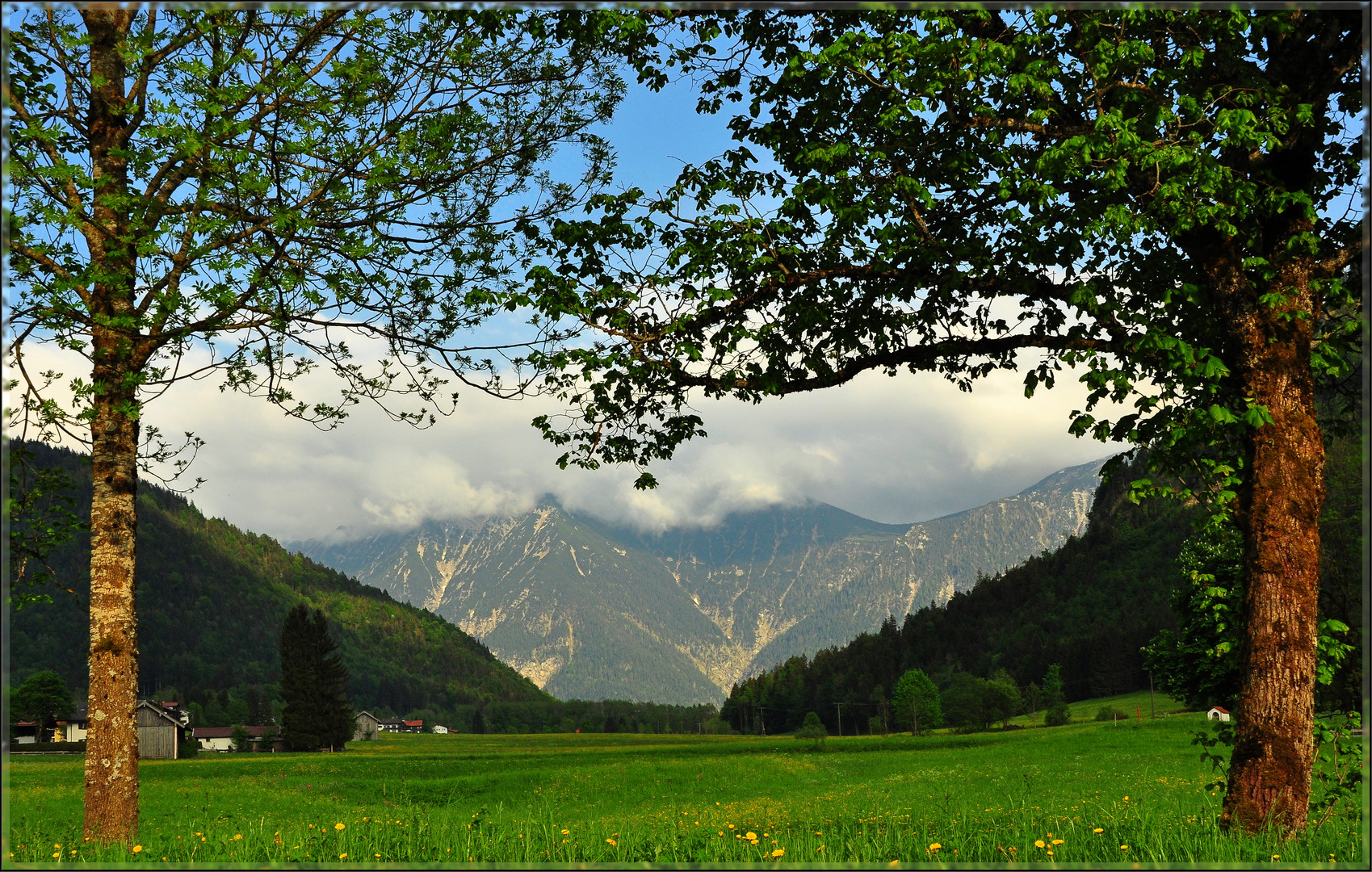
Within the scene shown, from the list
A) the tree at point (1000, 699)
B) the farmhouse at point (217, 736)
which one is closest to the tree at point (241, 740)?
the farmhouse at point (217, 736)

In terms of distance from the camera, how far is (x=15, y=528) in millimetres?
13102

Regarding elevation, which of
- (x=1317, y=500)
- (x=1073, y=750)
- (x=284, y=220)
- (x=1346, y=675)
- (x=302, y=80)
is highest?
(x=302, y=80)

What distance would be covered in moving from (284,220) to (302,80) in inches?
97.3

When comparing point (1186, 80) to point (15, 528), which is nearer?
point (1186, 80)

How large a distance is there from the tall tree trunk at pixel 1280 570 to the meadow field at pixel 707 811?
2.11ft

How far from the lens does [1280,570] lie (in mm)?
10969

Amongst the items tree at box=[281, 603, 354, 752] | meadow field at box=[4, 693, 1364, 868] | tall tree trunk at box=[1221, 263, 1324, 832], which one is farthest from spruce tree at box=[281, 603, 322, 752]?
tall tree trunk at box=[1221, 263, 1324, 832]

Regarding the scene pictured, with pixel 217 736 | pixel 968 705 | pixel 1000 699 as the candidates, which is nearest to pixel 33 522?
pixel 968 705

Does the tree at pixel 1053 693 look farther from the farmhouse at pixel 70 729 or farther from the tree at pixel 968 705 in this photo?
the farmhouse at pixel 70 729

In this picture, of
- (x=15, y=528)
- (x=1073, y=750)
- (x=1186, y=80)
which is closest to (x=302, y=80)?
(x=15, y=528)

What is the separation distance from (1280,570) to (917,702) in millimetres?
145537

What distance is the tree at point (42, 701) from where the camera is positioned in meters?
119

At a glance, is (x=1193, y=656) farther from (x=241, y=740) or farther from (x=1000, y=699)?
(x=241, y=740)

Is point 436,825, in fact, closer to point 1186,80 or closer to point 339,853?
point 339,853
